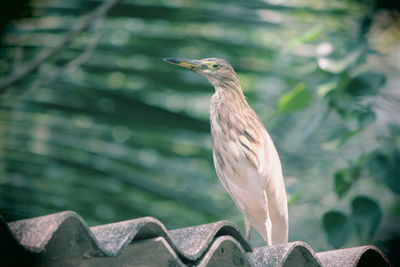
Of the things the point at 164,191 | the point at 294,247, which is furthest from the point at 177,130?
the point at 294,247

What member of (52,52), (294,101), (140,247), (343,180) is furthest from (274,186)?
(140,247)

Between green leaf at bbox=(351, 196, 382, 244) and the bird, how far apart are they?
1.74ft

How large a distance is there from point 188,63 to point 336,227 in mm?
1151

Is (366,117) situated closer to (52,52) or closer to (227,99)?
(227,99)

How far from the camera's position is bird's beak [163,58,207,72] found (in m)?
4.14

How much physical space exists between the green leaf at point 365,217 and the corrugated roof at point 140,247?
684 millimetres

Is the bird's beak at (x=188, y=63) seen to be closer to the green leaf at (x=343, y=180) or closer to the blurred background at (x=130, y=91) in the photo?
the blurred background at (x=130, y=91)

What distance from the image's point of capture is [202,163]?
506 centimetres

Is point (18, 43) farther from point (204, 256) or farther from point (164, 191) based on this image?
point (204, 256)

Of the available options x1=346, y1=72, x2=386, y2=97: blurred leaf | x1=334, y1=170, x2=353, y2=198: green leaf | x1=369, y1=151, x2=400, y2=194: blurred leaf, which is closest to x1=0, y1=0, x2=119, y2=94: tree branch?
x1=346, y1=72, x2=386, y2=97: blurred leaf

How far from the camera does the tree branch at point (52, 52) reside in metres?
4.04

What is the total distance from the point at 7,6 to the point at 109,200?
128 centimetres

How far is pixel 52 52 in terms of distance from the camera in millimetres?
4102

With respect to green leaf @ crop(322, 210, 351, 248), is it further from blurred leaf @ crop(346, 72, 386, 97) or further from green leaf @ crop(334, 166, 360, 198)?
blurred leaf @ crop(346, 72, 386, 97)
